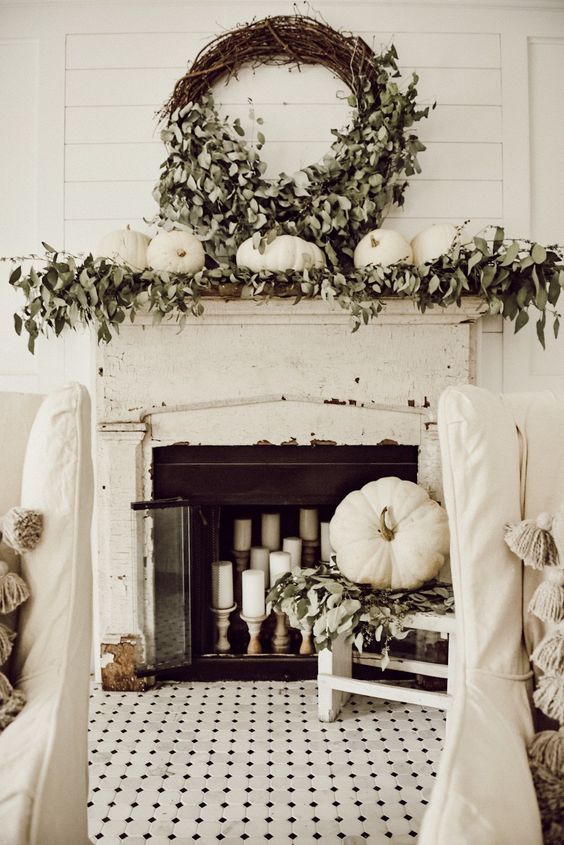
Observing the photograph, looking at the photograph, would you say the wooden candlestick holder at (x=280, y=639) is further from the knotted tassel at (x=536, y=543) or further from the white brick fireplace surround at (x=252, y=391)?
the knotted tassel at (x=536, y=543)

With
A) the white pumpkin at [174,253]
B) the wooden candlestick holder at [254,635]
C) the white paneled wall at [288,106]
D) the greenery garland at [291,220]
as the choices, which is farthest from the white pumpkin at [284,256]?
the wooden candlestick holder at [254,635]

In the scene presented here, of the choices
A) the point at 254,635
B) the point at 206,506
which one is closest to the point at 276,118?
the point at 206,506

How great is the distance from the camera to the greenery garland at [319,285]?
181cm

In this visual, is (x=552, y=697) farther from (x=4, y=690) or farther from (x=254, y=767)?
(x=254, y=767)

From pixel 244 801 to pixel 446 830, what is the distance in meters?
0.97

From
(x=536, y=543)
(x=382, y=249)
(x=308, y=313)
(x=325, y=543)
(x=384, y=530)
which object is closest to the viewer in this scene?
(x=536, y=543)

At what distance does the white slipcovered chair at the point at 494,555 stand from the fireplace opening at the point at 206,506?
1.07 metres

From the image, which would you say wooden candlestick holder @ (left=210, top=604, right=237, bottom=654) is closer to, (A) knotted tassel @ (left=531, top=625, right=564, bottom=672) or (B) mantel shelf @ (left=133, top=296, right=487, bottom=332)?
(B) mantel shelf @ (left=133, top=296, right=487, bottom=332)

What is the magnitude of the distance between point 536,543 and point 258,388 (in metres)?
1.30

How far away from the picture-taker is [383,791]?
4.90ft

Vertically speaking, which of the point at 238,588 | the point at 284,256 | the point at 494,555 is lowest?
the point at 238,588

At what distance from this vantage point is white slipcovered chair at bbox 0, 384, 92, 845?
2.58 ft

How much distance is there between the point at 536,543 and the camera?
923 mm

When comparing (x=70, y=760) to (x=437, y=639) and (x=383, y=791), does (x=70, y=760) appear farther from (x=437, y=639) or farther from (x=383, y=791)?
(x=437, y=639)
